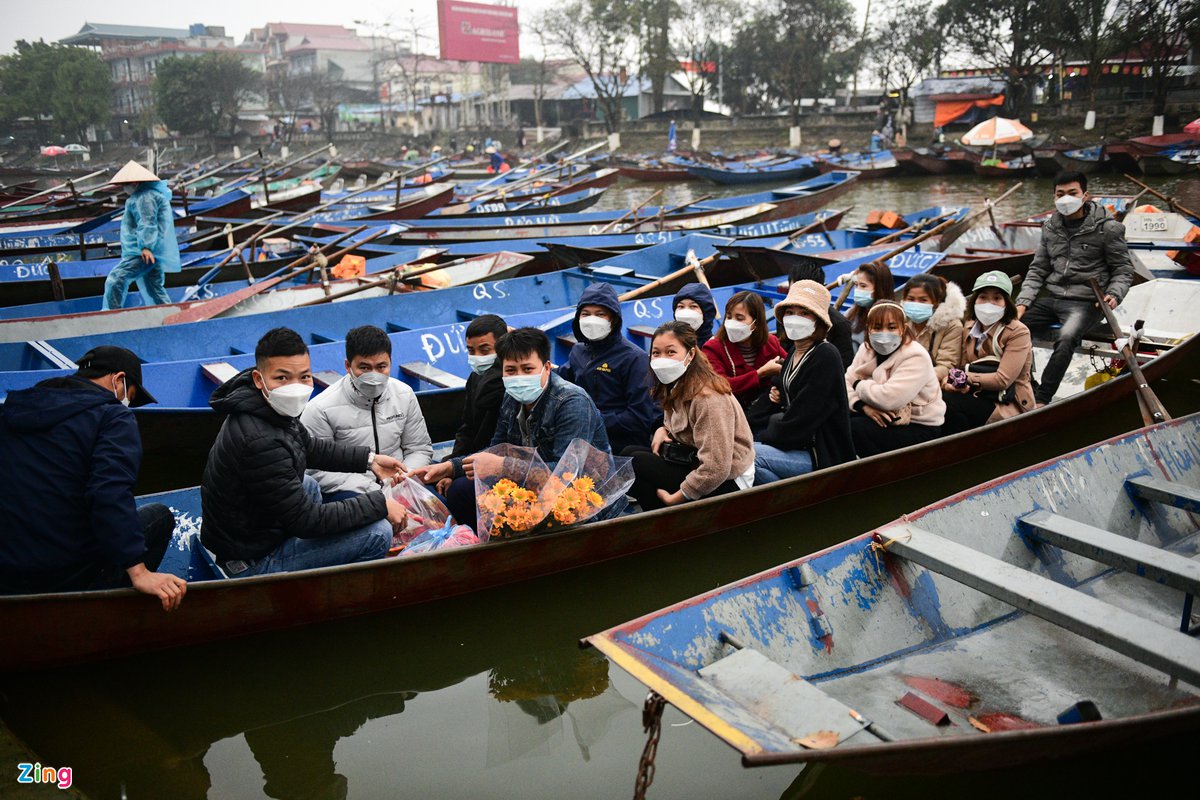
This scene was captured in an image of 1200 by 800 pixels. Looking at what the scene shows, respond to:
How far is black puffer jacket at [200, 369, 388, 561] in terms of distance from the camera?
356 centimetres

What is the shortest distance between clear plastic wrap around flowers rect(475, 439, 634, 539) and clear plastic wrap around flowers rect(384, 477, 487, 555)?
1.02 ft

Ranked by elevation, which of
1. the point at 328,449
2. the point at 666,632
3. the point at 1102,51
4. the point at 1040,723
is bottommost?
the point at 1040,723

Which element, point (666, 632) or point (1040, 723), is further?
point (1040, 723)

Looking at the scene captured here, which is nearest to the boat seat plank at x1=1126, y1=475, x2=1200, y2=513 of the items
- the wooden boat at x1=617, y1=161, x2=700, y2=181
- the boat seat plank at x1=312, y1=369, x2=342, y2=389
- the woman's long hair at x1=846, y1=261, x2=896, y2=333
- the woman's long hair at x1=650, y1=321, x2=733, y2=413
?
the woman's long hair at x1=846, y1=261, x2=896, y2=333

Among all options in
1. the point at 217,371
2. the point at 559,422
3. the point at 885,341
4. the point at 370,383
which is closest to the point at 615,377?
the point at 559,422

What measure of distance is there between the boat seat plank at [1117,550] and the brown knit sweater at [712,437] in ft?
4.62

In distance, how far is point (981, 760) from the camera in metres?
2.63

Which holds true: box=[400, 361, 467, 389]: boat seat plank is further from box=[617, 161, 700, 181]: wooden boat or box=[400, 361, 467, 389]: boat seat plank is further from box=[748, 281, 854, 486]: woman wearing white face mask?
box=[617, 161, 700, 181]: wooden boat

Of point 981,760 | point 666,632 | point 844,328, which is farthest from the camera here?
point 844,328

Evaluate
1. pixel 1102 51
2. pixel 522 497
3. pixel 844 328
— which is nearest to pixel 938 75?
pixel 1102 51

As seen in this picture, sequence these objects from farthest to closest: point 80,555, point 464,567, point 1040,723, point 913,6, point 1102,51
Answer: point 913,6 → point 1102,51 → point 464,567 → point 80,555 → point 1040,723

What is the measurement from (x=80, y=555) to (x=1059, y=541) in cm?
429

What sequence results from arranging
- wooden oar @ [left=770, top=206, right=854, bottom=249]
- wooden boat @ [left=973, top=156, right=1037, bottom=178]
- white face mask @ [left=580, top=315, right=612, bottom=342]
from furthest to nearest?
wooden boat @ [left=973, top=156, right=1037, bottom=178] → wooden oar @ [left=770, top=206, right=854, bottom=249] → white face mask @ [left=580, top=315, right=612, bottom=342]

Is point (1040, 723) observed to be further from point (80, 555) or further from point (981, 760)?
point (80, 555)
